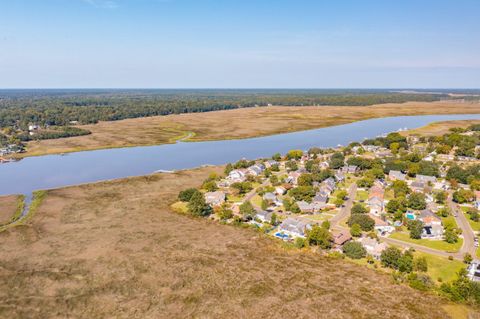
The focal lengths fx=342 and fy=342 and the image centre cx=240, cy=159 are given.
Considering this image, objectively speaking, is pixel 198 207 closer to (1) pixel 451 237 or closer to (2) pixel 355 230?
(2) pixel 355 230

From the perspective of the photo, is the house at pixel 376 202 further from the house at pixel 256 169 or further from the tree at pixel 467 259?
the house at pixel 256 169

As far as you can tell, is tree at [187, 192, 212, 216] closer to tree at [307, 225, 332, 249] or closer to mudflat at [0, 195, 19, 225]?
tree at [307, 225, 332, 249]

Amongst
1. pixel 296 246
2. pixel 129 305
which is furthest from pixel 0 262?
pixel 296 246

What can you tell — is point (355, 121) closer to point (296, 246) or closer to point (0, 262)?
point (296, 246)

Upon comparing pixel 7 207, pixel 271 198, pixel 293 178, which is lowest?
pixel 7 207

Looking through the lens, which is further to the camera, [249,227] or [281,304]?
[249,227]

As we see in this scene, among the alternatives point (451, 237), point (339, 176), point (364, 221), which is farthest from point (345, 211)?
point (339, 176)
